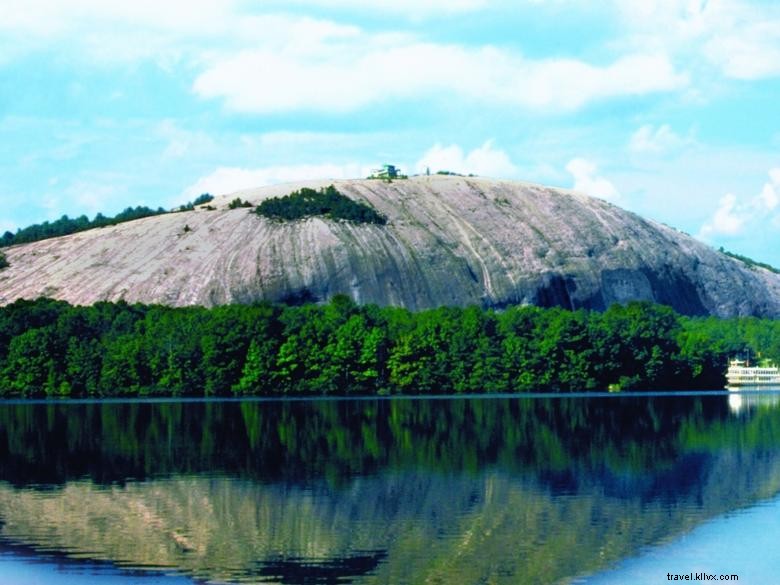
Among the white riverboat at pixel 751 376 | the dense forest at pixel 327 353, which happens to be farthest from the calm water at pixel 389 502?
the white riverboat at pixel 751 376

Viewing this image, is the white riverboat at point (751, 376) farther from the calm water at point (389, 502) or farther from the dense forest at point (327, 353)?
the calm water at point (389, 502)

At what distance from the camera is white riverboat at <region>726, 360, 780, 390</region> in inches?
6624

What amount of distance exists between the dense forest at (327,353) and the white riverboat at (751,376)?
1767 cm

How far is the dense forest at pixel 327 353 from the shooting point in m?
137

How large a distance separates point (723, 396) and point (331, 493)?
89922 mm

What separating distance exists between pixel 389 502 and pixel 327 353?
93501mm

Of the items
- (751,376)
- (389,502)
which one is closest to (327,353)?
(751,376)

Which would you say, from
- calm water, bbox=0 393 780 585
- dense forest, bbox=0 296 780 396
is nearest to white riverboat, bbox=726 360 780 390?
dense forest, bbox=0 296 780 396

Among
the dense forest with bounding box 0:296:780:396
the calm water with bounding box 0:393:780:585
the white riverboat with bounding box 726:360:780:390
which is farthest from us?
the white riverboat with bounding box 726:360:780:390

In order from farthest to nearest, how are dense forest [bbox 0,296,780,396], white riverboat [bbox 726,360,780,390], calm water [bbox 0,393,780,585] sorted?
white riverboat [bbox 726,360,780,390]
dense forest [bbox 0,296,780,396]
calm water [bbox 0,393,780,585]

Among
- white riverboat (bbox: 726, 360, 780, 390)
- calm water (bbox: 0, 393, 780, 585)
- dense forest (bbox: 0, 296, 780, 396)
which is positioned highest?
dense forest (bbox: 0, 296, 780, 396)

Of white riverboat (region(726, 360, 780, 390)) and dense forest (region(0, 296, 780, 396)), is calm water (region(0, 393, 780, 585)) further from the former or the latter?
white riverboat (region(726, 360, 780, 390))

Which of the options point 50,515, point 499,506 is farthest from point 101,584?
point 499,506

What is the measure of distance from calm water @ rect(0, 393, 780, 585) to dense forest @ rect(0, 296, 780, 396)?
53764 millimetres
